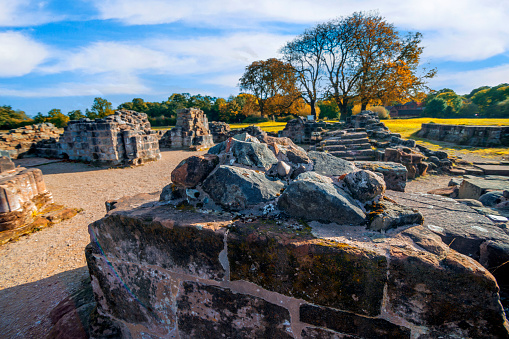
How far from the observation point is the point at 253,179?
5.87ft

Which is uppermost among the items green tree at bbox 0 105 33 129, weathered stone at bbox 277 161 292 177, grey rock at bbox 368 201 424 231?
green tree at bbox 0 105 33 129

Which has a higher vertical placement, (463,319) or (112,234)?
(112,234)

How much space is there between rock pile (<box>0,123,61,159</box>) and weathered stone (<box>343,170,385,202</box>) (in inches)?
580

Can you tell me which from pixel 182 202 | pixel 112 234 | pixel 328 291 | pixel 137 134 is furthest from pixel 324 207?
pixel 137 134

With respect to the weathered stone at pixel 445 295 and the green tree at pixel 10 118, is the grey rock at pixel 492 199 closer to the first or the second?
the weathered stone at pixel 445 295

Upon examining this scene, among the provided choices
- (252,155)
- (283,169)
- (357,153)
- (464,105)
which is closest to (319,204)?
(283,169)

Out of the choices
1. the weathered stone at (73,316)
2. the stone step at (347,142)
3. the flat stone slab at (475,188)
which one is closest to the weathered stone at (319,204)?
the weathered stone at (73,316)

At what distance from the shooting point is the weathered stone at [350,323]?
1.19 m

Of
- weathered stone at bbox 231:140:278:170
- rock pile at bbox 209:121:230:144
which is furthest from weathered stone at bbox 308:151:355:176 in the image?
rock pile at bbox 209:121:230:144

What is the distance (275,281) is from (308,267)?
224 millimetres

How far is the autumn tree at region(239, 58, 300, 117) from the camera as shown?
27.1 meters

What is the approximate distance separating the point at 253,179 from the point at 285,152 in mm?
593

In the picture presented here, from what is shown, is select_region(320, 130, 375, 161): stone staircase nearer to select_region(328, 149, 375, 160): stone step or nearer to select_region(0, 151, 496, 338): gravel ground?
select_region(328, 149, 375, 160): stone step

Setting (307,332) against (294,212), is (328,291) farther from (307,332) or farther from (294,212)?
(294,212)
